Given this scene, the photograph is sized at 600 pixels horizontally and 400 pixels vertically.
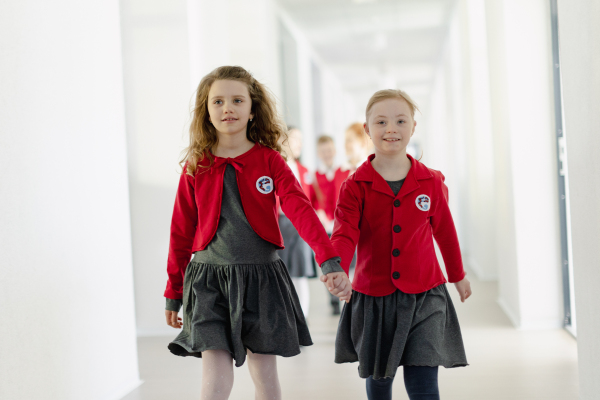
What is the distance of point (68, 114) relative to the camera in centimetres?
227

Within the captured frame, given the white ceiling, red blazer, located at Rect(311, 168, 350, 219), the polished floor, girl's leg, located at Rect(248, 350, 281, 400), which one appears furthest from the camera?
the white ceiling

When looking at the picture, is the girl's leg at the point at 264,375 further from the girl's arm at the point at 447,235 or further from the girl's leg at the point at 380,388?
the girl's arm at the point at 447,235

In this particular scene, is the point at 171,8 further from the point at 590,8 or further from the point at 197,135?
the point at 590,8

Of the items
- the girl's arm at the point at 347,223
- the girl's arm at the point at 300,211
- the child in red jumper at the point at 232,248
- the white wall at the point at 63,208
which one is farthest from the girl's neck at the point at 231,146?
the white wall at the point at 63,208

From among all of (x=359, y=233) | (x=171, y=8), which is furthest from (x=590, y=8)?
(x=171, y=8)

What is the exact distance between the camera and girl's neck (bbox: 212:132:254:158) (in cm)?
185

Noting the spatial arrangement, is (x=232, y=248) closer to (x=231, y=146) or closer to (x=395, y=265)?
(x=231, y=146)

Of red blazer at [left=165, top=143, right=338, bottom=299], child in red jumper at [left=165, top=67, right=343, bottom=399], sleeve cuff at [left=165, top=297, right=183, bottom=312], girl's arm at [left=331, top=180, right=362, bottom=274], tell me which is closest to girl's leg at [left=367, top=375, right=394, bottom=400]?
child in red jumper at [left=165, top=67, right=343, bottom=399]

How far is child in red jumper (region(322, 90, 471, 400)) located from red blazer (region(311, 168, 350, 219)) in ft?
6.58

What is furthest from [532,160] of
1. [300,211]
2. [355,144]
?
[300,211]

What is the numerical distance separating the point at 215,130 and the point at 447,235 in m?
0.79

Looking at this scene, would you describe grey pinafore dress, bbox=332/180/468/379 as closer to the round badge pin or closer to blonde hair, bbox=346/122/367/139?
the round badge pin

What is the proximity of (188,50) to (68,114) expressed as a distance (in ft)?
5.09

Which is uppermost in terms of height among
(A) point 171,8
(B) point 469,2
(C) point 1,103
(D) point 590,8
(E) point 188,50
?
(B) point 469,2
